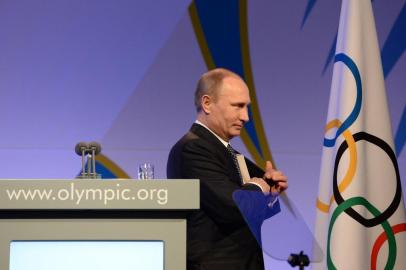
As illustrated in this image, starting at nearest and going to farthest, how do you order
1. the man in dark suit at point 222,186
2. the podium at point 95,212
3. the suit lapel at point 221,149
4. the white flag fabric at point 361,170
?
the podium at point 95,212, the man in dark suit at point 222,186, the suit lapel at point 221,149, the white flag fabric at point 361,170

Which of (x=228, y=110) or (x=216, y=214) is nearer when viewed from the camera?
(x=216, y=214)

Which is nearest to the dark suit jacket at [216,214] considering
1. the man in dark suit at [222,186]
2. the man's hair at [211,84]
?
the man in dark suit at [222,186]

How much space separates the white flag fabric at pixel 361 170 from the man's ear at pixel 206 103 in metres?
0.92

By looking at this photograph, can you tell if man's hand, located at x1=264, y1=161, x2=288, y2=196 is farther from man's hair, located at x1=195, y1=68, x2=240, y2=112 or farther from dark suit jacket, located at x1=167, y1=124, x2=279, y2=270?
man's hair, located at x1=195, y1=68, x2=240, y2=112

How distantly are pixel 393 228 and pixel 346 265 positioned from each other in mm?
307

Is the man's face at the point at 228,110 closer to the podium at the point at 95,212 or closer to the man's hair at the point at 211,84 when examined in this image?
the man's hair at the point at 211,84

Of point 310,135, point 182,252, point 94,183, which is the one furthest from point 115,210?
point 310,135

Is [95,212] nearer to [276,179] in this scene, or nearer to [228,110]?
[276,179]

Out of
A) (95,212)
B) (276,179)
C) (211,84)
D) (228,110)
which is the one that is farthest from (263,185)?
(95,212)

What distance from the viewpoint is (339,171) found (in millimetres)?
3520

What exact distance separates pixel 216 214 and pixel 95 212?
763mm

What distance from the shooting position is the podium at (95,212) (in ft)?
5.82

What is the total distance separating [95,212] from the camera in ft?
5.94

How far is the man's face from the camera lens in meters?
2.90
